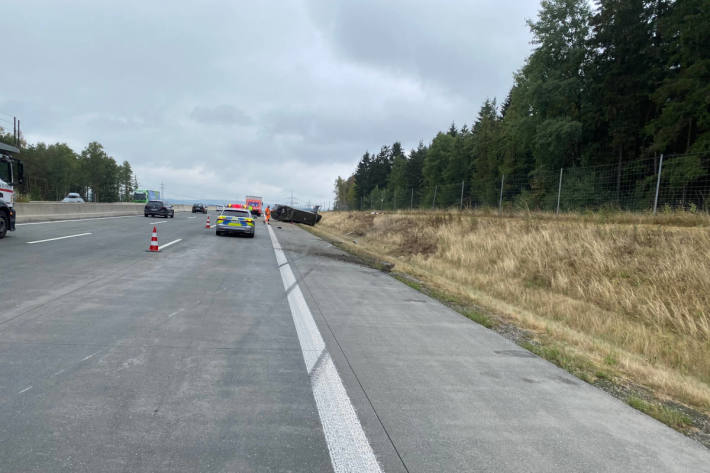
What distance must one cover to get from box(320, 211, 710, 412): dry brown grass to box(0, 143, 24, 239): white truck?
12584 mm

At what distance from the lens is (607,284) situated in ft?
33.5

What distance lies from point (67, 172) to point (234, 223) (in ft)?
363

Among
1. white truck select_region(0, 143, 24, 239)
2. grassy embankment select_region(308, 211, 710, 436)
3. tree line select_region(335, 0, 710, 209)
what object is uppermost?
tree line select_region(335, 0, 710, 209)

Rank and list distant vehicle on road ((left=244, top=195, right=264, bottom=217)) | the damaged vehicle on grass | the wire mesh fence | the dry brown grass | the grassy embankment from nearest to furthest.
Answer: the grassy embankment
the dry brown grass
the wire mesh fence
the damaged vehicle on grass
distant vehicle on road ((left=244, top=195, right=264, bottom=217))

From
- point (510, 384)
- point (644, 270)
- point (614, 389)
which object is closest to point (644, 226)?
point (644, 270)

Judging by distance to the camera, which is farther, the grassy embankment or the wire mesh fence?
the wire mesh fence

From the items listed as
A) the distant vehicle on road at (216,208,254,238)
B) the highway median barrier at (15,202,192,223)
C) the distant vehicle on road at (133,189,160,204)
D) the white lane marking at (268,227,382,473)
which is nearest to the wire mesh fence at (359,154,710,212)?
the white lane marking at (268,227,382,473)

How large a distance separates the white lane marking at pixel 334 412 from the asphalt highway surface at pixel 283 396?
1 centimetres

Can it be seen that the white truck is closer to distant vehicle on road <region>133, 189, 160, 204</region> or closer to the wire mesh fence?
the wire mesh fence

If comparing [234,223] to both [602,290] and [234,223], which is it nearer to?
[234,223]

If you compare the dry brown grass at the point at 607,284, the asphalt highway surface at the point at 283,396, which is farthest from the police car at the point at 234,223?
the asphalt highway surface at the point at 283,396

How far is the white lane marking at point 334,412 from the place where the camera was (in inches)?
105

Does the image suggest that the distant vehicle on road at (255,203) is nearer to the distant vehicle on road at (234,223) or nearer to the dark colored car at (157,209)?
the dark colored car at (157,209)

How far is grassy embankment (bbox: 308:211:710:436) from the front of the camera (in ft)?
17.7
